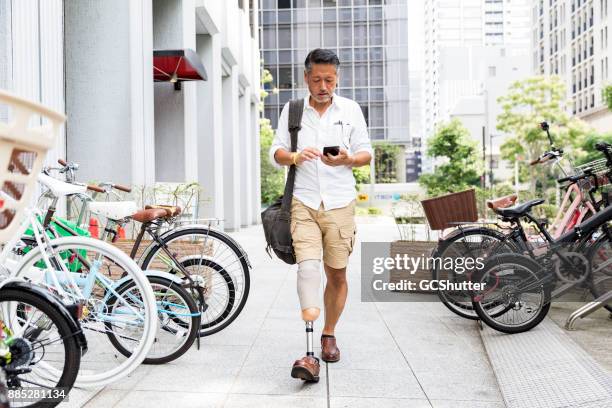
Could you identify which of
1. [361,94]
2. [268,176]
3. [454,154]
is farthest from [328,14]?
[268,176]

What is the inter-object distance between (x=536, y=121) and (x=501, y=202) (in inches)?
1532

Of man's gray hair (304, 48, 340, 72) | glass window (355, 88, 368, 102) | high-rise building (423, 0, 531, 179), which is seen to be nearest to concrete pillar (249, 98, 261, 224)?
man's gray hair (304, 48, 340, 72)

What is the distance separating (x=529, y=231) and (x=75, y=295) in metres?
5.07

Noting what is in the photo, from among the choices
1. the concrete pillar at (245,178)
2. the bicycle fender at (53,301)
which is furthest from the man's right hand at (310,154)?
the concrete pillar at (245,178)

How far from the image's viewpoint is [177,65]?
416 inches

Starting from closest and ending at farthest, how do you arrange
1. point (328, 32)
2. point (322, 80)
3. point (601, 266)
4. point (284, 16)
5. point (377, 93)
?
point (322, 80) < point (601, 266) < point (328, 32) < point (284, 16) < point (377, 93)

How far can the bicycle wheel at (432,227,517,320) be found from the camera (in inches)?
210

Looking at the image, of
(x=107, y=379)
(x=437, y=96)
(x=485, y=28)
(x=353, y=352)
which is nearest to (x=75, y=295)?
(x=107, y=379)

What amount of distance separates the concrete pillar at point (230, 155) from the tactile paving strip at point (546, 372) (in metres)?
14.2

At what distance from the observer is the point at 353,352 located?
15.0 feet

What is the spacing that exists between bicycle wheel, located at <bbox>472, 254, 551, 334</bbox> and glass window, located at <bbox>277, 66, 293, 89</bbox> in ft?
161

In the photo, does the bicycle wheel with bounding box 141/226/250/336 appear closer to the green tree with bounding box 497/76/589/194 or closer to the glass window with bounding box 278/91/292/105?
the green tree with bounding box 497/76/589/194

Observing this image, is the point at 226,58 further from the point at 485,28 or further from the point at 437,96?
the point at 485,28

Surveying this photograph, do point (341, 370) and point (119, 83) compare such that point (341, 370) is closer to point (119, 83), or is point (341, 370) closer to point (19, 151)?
point (19, 151)
